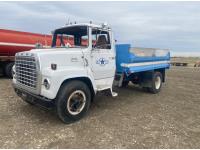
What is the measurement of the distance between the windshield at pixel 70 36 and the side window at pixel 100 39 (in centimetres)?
27

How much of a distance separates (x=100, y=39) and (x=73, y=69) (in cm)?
147

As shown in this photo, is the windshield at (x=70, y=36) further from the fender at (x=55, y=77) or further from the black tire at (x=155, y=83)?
the black tire at (x=155, y=83)

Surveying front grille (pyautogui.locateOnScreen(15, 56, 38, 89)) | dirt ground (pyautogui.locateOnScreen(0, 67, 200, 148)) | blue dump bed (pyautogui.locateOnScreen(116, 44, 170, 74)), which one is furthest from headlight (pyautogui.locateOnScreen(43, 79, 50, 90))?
blue dump bed (pyautogui.locateOnScreen(116, 44, 170, 74))

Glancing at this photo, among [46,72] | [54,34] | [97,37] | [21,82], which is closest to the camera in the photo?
[46,72]

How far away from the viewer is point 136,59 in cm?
660

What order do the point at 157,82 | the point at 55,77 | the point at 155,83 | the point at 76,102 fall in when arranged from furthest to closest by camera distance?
the point at 157,82, the point at 155,83, the point at 76,102, the point at 55,77

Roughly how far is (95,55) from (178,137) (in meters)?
2.95

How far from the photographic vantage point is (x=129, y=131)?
4434 mm

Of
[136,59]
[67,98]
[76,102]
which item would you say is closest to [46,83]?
[67,98]

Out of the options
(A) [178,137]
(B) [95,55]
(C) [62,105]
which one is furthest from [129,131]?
(B) [95,55]

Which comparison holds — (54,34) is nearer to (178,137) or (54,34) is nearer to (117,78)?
(117,78)

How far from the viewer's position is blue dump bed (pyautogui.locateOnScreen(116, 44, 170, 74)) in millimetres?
6212

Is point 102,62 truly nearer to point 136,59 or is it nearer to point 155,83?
point 136,59

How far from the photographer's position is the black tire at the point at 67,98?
4354mm
